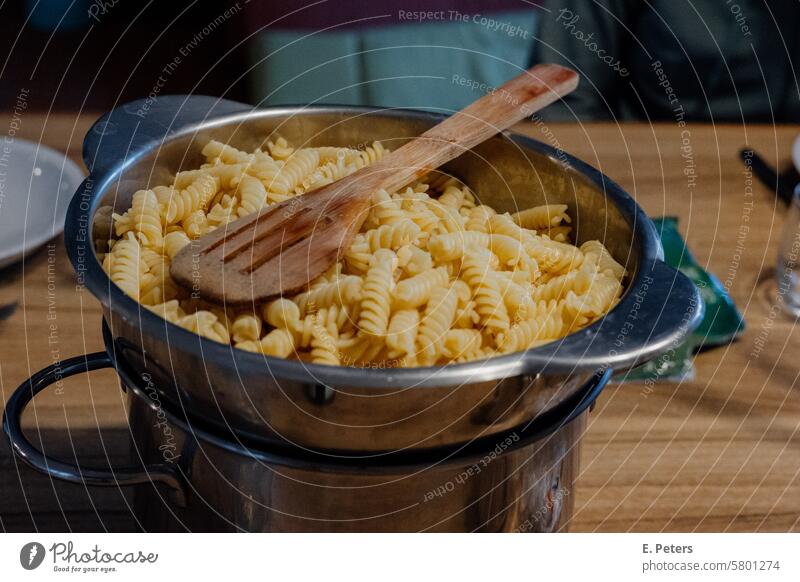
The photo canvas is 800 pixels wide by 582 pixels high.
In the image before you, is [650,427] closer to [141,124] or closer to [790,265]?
[790,265]

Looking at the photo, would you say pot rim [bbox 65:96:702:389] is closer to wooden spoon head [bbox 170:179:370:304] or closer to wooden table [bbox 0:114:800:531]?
wooden spoon head [bbox 170:179:370:304]

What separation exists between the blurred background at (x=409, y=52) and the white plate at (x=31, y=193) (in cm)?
14

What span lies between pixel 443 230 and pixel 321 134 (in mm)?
134

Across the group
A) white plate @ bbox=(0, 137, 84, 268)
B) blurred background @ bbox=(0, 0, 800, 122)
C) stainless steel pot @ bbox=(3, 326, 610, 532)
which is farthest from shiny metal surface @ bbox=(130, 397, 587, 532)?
blurred background @ bbox=(0, 0, 800, 122)

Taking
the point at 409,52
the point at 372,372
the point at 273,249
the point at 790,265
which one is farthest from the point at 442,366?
the point at 409,52

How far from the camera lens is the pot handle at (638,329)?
37 centimetres

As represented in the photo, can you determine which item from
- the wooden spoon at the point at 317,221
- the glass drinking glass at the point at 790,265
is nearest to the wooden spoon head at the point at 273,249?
the wooden spoon at the point at 317,221

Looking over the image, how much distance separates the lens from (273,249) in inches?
19.1

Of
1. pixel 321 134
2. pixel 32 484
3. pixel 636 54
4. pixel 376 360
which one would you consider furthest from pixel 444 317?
pixel 636 54

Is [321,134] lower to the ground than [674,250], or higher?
higher

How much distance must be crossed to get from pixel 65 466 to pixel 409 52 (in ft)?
3.30

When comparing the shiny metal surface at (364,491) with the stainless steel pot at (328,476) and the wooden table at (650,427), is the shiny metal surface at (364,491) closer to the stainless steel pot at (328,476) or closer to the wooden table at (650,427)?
the stainless steel pot at (328,476)
